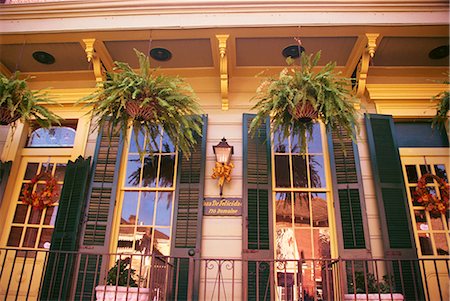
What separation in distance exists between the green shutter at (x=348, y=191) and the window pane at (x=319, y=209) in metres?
0.21

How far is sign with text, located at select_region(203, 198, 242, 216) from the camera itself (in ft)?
14.4

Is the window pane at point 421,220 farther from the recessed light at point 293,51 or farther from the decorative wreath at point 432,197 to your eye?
the recessed light at point 293,51

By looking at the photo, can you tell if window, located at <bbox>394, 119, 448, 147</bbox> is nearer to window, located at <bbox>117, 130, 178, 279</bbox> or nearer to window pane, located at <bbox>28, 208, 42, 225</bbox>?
window, located at <bbox>117, 130, 178, 279</bbox>

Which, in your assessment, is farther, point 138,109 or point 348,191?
point 348,191

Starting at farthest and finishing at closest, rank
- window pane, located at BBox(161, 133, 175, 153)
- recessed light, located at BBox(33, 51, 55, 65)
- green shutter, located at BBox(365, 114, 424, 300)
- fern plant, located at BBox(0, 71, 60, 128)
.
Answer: recessed light, located at BBox(33, 51, 55, 65)
window pane, located at BBox(161, 133, 175, 153)
green shutter, located at BBox(365, 114, 424, 300)
fern plant, located at BBox(0, 71, 60, 128)

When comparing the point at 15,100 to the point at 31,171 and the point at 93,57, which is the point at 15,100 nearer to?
the point at 93,57

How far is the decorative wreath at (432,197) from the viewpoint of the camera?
4.44 meters

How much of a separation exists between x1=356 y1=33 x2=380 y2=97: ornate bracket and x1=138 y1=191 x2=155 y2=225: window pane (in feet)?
10.00

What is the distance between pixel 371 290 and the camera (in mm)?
3641

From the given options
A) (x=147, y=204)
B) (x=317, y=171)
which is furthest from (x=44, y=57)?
(x=317, y=171)

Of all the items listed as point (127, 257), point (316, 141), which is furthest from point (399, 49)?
point (127, 257)

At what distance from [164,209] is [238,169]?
106 cm

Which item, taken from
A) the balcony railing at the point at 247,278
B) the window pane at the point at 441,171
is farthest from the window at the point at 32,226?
the window pane at the point at 441,171

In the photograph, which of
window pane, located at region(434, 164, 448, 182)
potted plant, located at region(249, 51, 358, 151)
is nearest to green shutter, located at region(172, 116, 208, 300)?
potted plant, located at region(249, 51, 358, 151)
